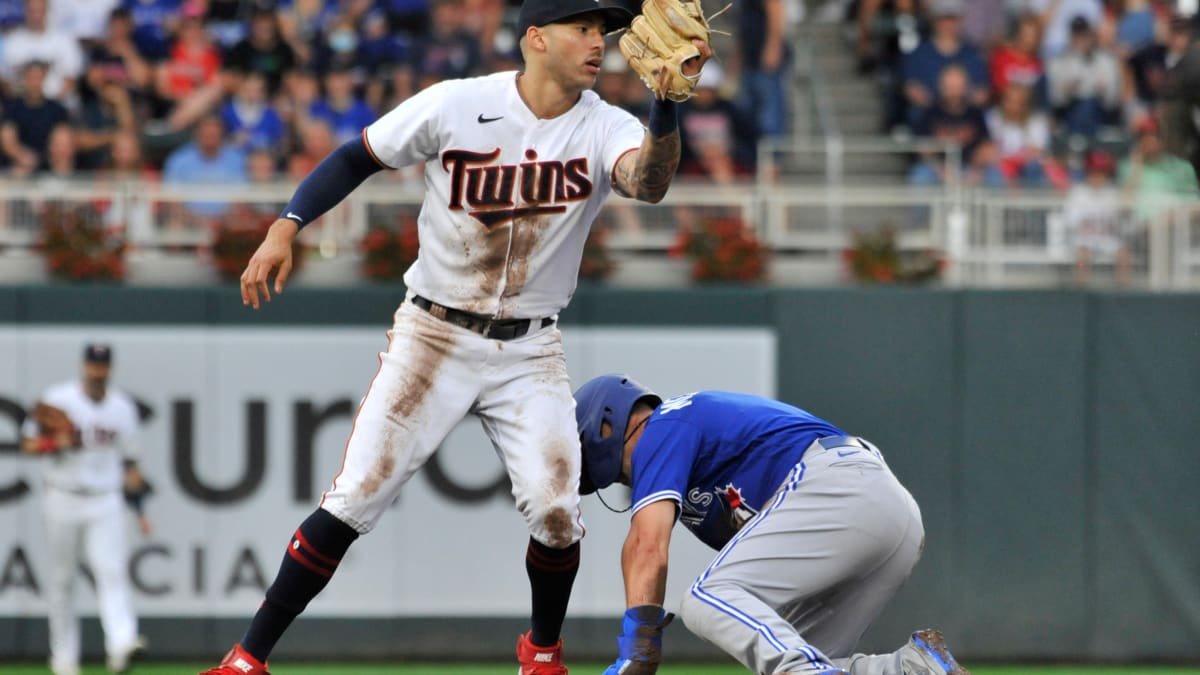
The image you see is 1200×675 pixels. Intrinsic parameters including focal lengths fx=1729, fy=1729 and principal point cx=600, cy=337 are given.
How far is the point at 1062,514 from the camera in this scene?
11898 mm

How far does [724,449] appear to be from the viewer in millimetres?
5914

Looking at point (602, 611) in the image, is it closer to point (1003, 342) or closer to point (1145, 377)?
point (1003, 342)

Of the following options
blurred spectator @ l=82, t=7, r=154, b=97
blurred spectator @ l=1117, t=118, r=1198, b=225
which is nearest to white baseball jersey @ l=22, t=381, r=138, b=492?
blurred spectator @ l=82, t=7, r=154, b=97

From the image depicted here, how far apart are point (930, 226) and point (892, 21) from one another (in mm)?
A: 3017

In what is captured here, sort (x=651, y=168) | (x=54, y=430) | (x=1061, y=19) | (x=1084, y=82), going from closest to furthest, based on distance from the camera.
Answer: (x=651, y=168)
(x=54, y=430)
(x=1084, y=82)
(x=1061, y=19)

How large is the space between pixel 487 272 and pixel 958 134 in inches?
294

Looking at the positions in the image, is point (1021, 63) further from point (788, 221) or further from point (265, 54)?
point (265, 54)

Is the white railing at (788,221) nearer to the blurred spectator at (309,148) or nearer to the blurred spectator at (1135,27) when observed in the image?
the blurred spectator at (309,148)

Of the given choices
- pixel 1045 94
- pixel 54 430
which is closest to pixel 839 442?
pixel 54 430

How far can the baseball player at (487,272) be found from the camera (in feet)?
20.0

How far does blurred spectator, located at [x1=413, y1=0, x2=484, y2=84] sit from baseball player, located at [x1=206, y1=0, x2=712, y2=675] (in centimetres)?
672

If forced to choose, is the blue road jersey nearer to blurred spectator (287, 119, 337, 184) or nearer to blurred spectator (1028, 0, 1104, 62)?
blurred spectator (287, 119, 337, 184)

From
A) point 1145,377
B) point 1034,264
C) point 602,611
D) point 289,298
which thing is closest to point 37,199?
point 289,298

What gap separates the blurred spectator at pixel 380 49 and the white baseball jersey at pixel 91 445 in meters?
3.46
